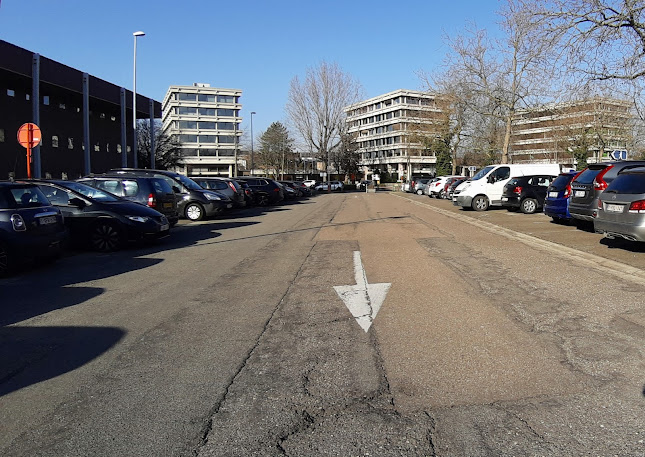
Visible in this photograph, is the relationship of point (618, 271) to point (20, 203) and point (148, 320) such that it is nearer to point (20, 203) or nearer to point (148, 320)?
point (148, 320)

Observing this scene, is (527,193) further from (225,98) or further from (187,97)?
(225,98)

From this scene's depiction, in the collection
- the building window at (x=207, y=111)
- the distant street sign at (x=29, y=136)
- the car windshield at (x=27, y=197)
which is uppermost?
the building window at (x=207, y=111)

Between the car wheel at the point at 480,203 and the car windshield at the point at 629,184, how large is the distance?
12322 mm

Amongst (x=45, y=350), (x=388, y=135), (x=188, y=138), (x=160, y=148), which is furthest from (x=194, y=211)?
(x=388, y=135)

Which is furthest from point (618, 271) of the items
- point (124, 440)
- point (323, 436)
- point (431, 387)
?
point (124, 440)

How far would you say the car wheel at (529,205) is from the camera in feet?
66.3

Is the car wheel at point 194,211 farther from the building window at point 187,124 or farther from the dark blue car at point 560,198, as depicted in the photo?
the building window at point 187,124

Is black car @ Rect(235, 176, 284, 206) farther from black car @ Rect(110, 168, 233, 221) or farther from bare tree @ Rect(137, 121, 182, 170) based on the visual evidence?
bare tree @ Rect(137, 121, 182, 170)

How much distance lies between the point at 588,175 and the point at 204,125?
89.2 metres

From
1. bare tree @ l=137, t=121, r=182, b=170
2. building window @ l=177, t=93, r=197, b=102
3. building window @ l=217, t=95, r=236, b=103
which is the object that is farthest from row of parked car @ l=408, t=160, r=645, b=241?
building window @ l=217, t=95, r=236, b=103

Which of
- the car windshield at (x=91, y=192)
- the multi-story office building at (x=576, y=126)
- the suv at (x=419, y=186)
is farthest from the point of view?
the suv at (x=419, y=186)

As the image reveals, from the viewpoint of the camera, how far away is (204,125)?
313 feet

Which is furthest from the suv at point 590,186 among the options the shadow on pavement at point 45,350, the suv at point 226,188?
the suv at point 226,188

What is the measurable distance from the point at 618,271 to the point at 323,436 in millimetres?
7054
